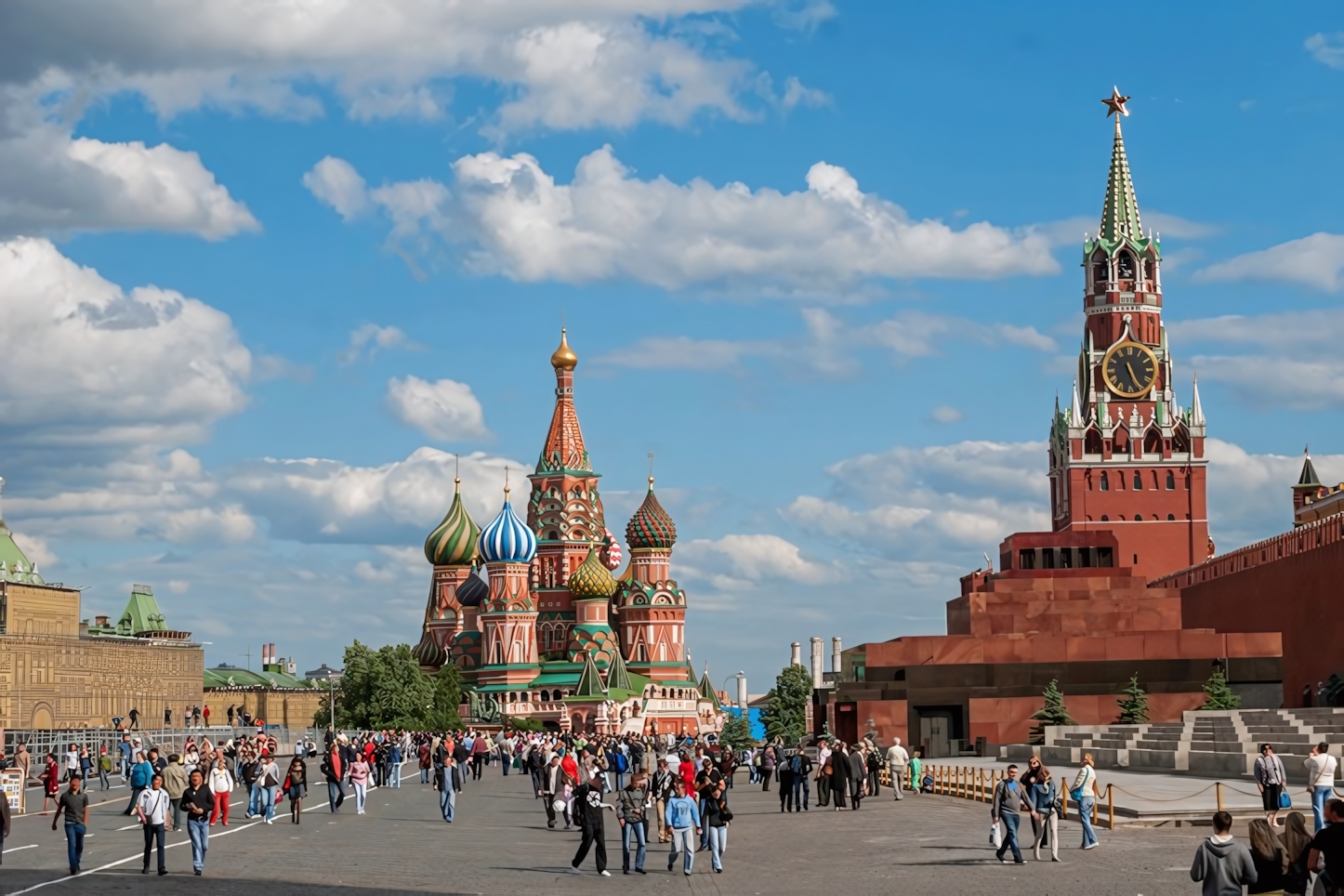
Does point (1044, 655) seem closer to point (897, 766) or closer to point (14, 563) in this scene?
point (897, 766)

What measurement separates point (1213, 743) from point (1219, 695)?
12.3 meters

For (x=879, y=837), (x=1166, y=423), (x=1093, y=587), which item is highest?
(x=1166, y=423)

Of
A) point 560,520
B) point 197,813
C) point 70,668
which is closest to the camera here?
point 197,813

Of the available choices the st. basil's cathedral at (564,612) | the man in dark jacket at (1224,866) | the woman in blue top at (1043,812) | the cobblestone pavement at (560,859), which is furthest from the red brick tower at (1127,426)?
the man in dark jacket at (1224,866)

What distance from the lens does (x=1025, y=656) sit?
2320 inches

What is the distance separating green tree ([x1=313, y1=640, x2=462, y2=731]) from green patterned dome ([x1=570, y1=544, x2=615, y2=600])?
20680mm

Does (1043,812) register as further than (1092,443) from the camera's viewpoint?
No

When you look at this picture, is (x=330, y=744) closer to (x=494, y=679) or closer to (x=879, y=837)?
(x=879, y=837)

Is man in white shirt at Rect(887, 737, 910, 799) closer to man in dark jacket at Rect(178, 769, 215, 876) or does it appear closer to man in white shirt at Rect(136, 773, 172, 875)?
man in dark jacket at Rect(178, 769, 215, 876)

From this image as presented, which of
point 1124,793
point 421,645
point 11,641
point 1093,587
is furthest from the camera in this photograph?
point 421,645

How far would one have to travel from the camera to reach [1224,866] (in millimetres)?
13828

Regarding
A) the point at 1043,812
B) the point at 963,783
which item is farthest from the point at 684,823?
the point at 963,783

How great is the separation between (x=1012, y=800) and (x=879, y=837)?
15.9ft

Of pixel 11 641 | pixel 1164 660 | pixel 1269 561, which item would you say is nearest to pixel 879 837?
pixel 1164 660
